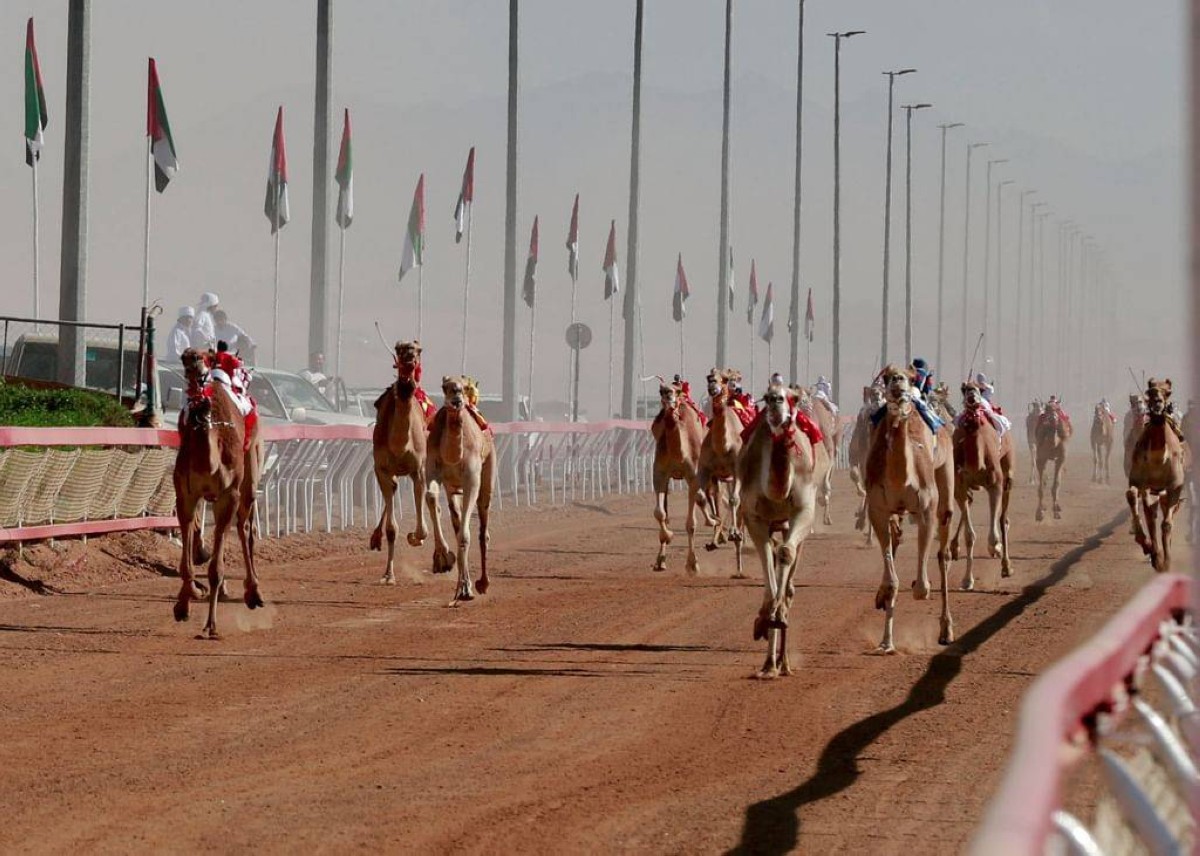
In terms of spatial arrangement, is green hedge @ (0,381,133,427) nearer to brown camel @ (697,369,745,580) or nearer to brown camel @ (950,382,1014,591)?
brown camel @ (697,369,745,580)

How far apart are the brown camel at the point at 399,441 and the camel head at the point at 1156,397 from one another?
23.9 ft

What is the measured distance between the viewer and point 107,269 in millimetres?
195000

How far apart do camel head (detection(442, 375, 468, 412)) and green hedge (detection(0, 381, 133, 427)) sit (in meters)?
4.37

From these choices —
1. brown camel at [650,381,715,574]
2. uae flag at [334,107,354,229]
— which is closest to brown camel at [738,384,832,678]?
brown camel at [650,381,715,574]

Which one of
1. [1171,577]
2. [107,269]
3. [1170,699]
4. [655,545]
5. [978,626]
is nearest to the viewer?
[1170,699]

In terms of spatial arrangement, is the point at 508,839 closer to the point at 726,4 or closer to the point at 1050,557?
the point at 1050,557

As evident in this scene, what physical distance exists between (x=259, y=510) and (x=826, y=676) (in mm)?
12102

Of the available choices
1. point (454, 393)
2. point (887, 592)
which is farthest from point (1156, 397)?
point (887, 592)

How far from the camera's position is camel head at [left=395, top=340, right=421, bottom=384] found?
20094mm

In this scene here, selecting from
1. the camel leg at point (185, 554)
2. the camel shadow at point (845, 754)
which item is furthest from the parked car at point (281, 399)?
the camel shadow at point (845, 754)

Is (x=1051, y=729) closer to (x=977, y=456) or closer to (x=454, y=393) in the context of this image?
(x=454, y=393)

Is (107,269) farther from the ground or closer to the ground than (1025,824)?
farther from the ground

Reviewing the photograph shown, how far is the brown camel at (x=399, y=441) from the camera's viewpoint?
20562 millimetres

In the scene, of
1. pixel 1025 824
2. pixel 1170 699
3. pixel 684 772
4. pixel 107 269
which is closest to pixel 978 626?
pixel 684 772
